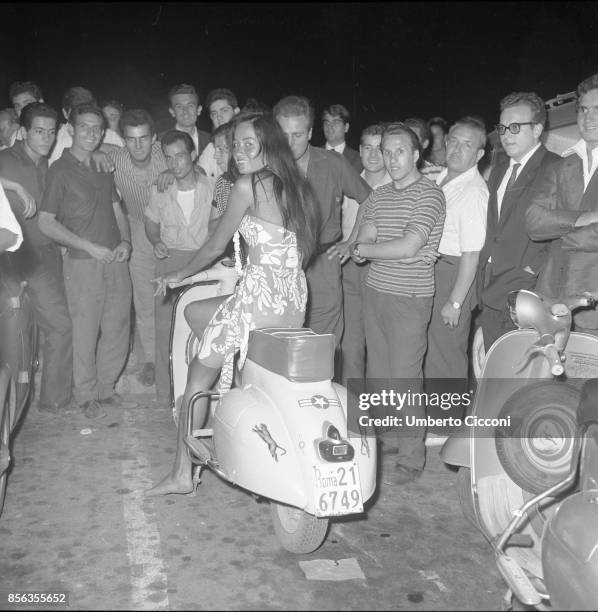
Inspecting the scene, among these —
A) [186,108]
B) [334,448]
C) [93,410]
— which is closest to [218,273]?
[334,448]

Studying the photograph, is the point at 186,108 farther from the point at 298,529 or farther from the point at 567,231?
the point at 298,529

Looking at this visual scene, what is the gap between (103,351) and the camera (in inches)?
212

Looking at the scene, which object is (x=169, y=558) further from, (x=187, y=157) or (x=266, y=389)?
(x=187, y=157)

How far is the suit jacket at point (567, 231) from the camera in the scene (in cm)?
352

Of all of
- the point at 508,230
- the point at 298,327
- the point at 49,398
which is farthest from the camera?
the point at 49,398

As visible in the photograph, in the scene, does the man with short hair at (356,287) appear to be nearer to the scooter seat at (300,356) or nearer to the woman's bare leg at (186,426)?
the woman's bare leg at (186,426)

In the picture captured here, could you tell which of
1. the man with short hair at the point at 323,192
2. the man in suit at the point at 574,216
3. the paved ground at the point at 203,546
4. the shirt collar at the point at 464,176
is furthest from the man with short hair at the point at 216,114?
the man in suit at the point at 574,216

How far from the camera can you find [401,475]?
13.9 ft

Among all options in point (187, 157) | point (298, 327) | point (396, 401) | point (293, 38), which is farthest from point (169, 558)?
point (293, 38)

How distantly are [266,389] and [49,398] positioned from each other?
257 centimetres

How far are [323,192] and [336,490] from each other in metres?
2.36

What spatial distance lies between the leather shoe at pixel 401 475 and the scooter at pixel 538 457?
34.6 inches

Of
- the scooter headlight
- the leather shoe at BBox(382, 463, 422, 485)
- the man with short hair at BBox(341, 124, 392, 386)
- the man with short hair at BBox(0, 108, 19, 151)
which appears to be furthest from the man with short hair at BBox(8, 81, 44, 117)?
the scooter headlight

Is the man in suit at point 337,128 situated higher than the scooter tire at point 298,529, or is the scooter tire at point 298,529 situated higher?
the man in suit at point 337,128
